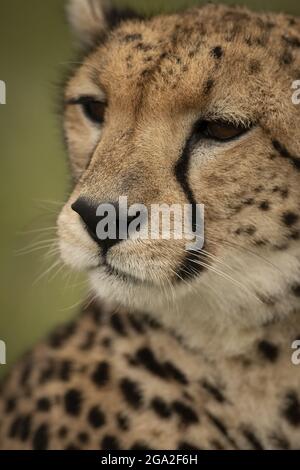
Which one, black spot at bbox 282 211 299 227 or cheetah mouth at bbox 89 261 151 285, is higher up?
black spot at bbox 282 211 299 227

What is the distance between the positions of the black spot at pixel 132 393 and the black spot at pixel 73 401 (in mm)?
101

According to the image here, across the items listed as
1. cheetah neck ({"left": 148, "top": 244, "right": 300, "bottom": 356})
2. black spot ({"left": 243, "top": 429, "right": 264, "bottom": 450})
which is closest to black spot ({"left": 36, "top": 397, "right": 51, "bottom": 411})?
cheetah neck ({"left": 148, "top": 244, "right": 300, "bottom": 356})

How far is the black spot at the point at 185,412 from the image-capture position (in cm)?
186

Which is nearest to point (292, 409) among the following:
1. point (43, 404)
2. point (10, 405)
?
point (43, 404)

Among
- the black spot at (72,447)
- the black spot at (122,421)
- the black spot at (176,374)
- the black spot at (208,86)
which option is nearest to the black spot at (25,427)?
the black spot at (72,447)

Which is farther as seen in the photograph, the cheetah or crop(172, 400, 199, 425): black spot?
crop(172, 400, 199, 425): black spot

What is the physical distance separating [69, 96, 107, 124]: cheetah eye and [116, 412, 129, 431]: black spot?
60 cm

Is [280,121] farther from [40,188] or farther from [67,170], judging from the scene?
[40,188]

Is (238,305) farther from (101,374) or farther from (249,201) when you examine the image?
(101,374)

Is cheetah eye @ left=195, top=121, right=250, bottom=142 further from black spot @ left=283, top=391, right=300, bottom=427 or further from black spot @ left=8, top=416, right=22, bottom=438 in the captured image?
black spot @ left=8, top=416, right=22, bottom=438

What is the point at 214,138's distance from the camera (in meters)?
1.73

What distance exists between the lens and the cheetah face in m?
1.68

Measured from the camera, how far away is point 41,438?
76.7 inches

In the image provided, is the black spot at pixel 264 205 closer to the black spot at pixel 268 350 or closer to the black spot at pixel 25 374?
the black spot at pixel 268 350
